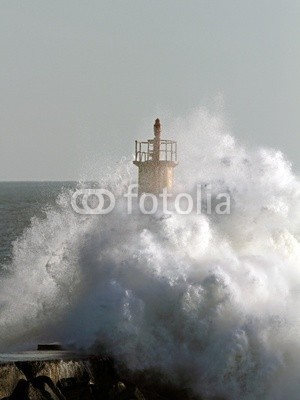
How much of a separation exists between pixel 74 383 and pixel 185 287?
3.72 m

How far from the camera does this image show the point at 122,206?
1105 inches

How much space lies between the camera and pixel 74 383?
2191cm

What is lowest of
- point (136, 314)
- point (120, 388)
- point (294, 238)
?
point (120, 388)

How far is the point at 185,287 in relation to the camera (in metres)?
24.4

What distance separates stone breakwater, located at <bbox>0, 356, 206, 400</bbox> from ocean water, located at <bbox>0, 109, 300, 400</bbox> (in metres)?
0.43

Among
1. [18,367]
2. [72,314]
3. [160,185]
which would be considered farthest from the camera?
[160,185]

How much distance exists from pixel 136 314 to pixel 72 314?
6.45 feet

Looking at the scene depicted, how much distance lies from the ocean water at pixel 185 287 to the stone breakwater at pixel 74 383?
43cm

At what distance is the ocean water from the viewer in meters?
23.4

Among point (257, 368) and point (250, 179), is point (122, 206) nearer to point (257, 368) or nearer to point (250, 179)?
point (250, 179)

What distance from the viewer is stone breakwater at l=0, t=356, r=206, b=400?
20.9 m

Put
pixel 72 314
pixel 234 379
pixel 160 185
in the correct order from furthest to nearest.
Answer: pixel 160 185
pixel 72 314
pixel 234 379

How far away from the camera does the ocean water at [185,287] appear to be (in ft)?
76.7

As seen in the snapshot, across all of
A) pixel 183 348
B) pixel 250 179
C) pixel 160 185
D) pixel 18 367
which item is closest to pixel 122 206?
pixel 160 185
